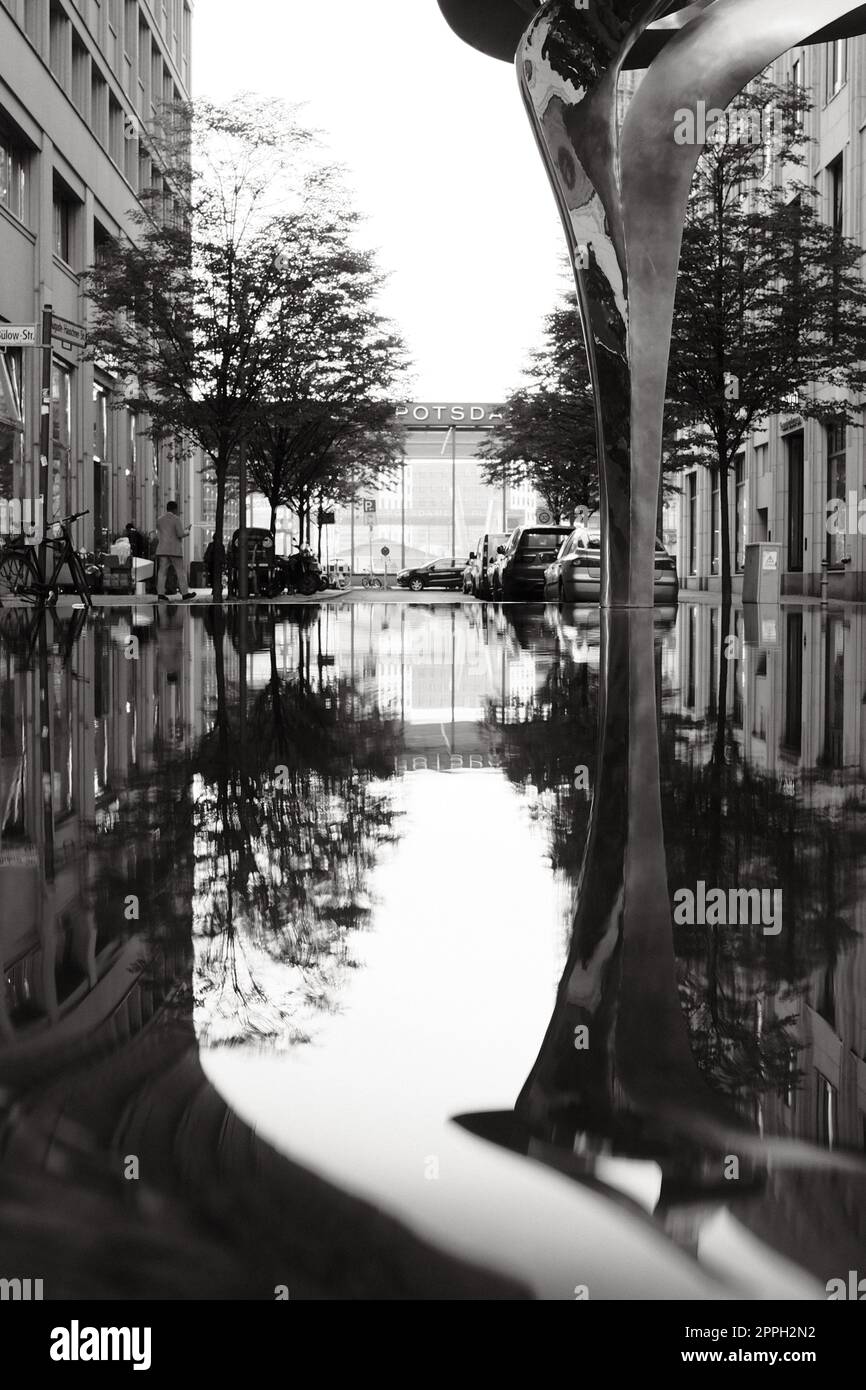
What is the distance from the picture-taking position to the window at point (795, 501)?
141ft

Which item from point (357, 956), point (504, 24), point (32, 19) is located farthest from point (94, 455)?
point (357, 956)

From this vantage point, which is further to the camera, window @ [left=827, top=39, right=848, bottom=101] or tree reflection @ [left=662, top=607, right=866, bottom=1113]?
window @ [left=827, top=39, right=848, bottom=101]

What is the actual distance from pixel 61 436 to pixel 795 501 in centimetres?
2003

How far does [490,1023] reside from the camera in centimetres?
229

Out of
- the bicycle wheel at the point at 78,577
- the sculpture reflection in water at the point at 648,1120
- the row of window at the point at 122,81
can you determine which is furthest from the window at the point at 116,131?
the sculpture reflection in water at the point at 648,1120

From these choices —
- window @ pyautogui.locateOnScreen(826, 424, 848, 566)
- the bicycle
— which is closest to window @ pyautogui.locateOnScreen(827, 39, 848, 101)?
window @ pyautogui.locateOnScreen(826, 424, 848, 566)

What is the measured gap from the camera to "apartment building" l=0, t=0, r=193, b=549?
3031 centimetres

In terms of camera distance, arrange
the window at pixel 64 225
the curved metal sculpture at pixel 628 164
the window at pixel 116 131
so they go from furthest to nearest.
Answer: the window at pixel 116 131
the window at pixel 64 225
the curved metal sculpture at pixel 628 164

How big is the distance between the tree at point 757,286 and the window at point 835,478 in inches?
302

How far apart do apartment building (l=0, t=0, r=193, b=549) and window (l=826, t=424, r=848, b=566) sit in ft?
56.1

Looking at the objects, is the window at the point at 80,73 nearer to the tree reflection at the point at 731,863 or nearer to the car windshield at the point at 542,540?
the car windshield at the point at 542,540

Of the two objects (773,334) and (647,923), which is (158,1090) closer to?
(647,923)
